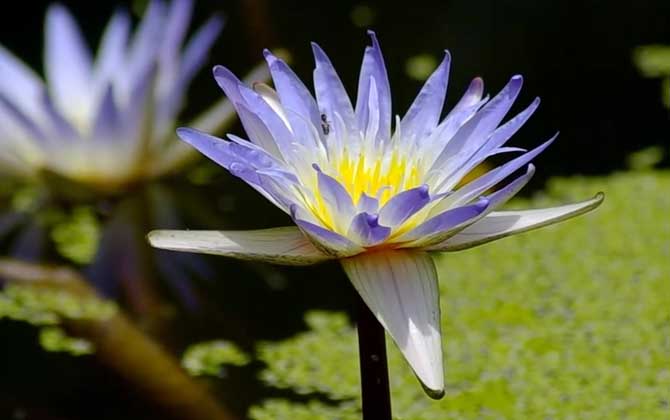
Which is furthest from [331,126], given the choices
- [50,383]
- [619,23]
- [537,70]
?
[619,23]

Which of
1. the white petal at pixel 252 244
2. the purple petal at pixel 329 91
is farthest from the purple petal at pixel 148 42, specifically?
the white petal at pixel 252 244

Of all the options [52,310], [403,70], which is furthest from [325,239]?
[403,70]

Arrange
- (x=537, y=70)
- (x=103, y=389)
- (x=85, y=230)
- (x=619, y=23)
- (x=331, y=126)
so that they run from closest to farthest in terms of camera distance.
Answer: (x=331, y=126) < (x=103, y=389) < (x=85, y=230) < (x=537, y=70) < (x=619, y=23)

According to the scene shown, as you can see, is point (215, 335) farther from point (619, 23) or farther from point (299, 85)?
point (619, 23)

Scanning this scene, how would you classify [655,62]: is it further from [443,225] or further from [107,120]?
[443,225]

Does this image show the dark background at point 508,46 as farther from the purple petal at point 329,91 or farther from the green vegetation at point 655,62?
the purple petal at point 329,91
